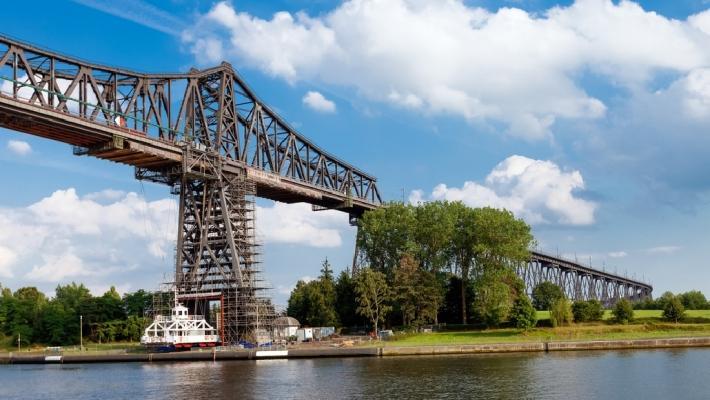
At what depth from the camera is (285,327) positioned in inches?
3994

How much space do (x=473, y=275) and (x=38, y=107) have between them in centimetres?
5935

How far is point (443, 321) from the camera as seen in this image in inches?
4173

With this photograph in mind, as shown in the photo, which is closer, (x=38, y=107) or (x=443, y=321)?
(x=38, y=107)

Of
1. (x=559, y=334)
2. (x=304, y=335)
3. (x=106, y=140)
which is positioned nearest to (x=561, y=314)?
(x=559, y=334)

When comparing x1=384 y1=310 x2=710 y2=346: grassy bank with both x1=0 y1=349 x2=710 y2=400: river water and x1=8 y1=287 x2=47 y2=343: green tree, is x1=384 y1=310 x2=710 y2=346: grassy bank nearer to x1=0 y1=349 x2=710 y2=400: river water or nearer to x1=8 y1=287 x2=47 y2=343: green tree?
x1=0 y1=349 x2=710 y2=400: river water

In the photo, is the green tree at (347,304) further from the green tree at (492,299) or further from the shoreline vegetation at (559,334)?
the green tree at (492,299)

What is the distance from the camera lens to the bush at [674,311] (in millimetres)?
85938

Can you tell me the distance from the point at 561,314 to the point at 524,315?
5.40 m

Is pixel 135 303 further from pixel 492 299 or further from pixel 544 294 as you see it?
pixel 544 294

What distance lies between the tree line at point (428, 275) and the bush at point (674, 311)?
17.4 m

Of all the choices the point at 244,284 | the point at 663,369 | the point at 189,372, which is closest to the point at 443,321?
the point at 244,284

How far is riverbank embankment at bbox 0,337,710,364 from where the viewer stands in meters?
72.4

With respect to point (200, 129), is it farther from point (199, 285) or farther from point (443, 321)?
point (443, 321)

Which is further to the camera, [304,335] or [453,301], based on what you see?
[453,301]
